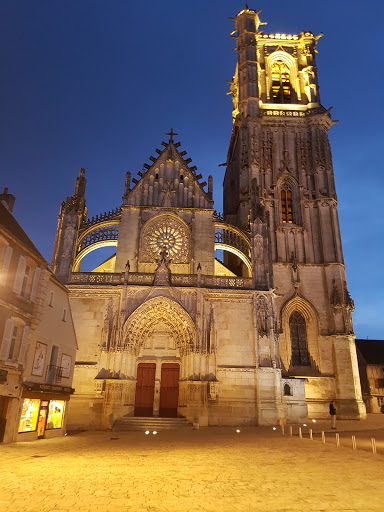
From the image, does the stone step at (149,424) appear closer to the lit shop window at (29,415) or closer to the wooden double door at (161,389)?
the wooden double door at (161,389)

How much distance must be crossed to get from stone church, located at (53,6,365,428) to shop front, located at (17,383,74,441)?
4270 millimetres

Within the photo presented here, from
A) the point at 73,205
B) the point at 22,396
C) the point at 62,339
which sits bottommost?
the point at 22,396

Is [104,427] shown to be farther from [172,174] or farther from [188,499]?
[172,174]

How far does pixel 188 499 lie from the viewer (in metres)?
5.91

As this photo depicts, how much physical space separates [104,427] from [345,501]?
51.1 feet

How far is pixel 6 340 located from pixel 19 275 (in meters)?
2.40

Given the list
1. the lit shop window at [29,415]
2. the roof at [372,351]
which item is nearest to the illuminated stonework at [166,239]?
the lit shop window at [29,415]

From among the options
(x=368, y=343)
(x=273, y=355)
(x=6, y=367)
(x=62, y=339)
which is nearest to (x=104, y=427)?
(x=62, y=339)

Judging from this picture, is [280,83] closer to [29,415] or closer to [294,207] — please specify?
[294,207]

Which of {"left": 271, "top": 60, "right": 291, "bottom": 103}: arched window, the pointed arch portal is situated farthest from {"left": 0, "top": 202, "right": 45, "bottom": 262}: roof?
{"left": 271, "top": 60, "right": 291, "bottom": 103}: arched window

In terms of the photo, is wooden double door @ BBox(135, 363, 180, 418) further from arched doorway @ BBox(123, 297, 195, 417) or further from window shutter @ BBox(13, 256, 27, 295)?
window shutter @ BBox(13, 256, 27, 295)

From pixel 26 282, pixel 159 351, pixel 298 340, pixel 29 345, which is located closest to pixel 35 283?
pixel 26 282

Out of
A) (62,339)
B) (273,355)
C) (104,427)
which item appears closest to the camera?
(62,339)

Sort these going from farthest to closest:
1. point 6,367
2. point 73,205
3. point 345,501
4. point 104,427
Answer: point 73,205, point 104,427, point 6,367, point 345,501
